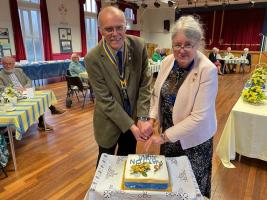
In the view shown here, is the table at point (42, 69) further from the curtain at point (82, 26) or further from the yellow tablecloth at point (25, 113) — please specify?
the yellow tablecloth at point (25, 113)

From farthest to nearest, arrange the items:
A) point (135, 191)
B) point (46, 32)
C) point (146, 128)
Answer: point (46, 32), point (146, 128), point (135, 191)

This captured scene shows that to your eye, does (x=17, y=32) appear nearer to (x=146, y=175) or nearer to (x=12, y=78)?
(x=12, y=78)

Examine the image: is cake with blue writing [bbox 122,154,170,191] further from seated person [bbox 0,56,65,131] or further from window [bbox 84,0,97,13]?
window [bbox 84,0,97,13]

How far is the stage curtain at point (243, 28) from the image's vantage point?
12.1 m

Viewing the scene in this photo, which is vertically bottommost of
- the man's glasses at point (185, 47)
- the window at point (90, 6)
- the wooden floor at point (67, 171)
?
the wooden floor at point (67, 171)

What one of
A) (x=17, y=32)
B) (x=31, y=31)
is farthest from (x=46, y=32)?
(x=17, y=32)

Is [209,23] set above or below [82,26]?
above

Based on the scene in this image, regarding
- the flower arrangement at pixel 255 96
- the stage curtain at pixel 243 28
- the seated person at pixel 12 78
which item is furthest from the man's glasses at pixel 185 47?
the stage curtain at pixel 243 28

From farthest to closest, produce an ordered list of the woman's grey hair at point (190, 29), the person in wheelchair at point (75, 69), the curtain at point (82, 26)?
the curtain at point (82, 26) → the person in wheelchair at point (75, 69) → the woman's grey hair at point (190, 29)

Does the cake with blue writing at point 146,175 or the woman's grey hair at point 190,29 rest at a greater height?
the woman's grey hair at point 190,29

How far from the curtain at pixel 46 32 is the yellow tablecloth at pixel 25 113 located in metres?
5.85

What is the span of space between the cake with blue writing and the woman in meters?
0.16

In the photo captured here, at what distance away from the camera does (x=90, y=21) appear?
33.7 feet

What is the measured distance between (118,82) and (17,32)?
7.47 m
